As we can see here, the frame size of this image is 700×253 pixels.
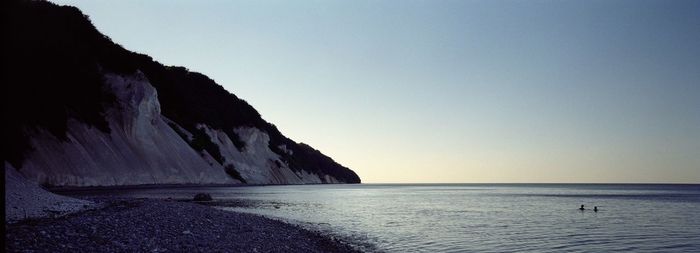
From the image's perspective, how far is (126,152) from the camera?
6512 cm

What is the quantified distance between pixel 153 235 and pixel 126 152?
55.6 m

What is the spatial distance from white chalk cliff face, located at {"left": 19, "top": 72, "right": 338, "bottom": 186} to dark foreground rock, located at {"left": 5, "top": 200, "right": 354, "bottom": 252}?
100ft

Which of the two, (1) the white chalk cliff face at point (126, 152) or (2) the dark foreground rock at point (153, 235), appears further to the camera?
(1) the white chalk cliff face at point (126, 152)

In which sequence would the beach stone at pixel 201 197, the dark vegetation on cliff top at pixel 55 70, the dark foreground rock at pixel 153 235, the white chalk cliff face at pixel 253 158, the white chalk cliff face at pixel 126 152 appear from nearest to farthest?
the dark foreground rock at pixel 153 235 < the dark vegetation on cliff top at pixel 55 70 < the beach stone at pixel 201 197 < the white chalk cliff face at pixel 126 152 < the white chalk cliff face at pixel 253 158

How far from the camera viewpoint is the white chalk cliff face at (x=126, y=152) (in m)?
48.0

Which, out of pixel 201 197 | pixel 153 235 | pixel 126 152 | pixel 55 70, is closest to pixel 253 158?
pixel 126 152

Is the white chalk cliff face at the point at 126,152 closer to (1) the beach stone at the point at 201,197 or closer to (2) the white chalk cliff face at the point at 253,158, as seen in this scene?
(2) the white chalk cliff face at the point at 253,158

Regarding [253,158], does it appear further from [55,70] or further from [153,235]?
[153,235]

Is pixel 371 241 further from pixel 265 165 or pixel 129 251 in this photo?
pixel 265 165

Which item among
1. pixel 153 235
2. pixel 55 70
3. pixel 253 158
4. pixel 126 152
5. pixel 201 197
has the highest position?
pixel 55 70

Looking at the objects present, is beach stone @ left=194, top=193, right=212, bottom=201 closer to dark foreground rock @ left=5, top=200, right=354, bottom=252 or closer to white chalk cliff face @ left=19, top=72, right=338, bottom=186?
white chalk cliff face @ left=19, top=72, right=338, bottom=186

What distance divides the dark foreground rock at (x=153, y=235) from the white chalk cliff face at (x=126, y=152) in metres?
30.6

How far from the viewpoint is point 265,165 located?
139750 mm

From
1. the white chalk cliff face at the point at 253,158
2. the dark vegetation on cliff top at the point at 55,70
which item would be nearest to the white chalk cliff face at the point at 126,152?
the white chalk cliff face at the point at 253,158
